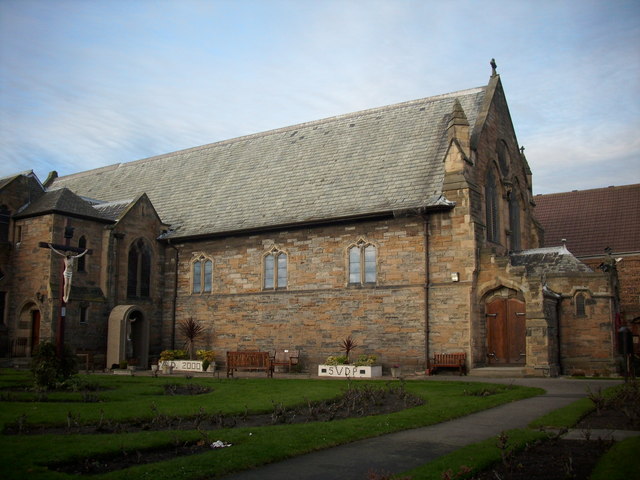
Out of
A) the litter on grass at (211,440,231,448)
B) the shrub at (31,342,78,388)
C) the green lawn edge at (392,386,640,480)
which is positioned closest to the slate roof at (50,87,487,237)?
the shrub at (31,342,78,388)

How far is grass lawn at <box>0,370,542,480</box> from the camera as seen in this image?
9422mm

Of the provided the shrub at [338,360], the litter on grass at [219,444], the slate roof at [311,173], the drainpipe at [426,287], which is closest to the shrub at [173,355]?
the slate roof at [311,173]

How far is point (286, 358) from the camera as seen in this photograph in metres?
29.8

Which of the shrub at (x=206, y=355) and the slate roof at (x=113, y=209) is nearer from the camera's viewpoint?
the shrub at (x=206, y=355)

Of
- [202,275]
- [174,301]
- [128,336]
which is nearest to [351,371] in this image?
[202,275]

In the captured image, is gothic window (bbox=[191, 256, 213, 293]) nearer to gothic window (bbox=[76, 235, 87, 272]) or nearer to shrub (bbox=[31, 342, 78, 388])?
gothic window (bbox=[76, 235, 87, 272])

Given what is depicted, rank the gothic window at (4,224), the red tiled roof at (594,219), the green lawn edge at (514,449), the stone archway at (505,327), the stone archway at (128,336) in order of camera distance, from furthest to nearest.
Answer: the red tiled roof at (594,219) → the gothic window at (4,224) → the stone archway at (128,336) → the stone archway at (505,327) → the green lawn edge at (514,449)

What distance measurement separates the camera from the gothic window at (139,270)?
33.6m

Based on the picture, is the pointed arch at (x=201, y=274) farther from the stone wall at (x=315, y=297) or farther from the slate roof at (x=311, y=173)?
the slate roof at (x=311, y=173)

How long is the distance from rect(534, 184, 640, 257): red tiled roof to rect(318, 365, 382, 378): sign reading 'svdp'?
21.4 metres

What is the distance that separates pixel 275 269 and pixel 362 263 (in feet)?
15.7

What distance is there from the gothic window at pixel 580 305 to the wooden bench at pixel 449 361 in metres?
5.38

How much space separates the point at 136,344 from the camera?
33.2 meters

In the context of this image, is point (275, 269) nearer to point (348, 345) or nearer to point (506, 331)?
point (348, 345)
